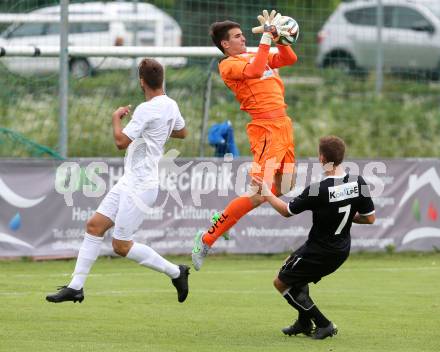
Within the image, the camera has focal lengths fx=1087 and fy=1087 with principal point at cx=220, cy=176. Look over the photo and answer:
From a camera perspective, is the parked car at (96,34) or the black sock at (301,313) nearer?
the black sock at (301,313)

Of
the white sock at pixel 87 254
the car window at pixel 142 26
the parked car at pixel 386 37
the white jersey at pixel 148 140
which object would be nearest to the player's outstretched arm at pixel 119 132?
the white jersey at pixel 148 140

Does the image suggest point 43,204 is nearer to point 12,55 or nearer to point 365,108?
point 12,55

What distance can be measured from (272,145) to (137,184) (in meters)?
1.65

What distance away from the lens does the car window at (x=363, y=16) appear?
1878 centimetres

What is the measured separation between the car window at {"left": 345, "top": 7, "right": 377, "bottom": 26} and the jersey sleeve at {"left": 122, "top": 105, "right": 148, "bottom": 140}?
10226 millimetres

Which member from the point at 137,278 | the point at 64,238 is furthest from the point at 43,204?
the point at 137,278

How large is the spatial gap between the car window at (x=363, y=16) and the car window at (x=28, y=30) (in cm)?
527

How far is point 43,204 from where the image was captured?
14.4 metres

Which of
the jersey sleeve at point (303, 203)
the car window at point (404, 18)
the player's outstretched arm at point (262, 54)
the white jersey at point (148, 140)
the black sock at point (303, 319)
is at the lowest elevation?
the black sock at point (303, 319)

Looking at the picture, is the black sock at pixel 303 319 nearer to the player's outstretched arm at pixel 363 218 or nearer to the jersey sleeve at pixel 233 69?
the player's outstretched arm at pixel 363 218

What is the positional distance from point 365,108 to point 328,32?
2.19 meters

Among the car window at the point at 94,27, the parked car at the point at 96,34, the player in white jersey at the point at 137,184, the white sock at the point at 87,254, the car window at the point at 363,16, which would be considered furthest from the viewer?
the car window at the point at 94,27

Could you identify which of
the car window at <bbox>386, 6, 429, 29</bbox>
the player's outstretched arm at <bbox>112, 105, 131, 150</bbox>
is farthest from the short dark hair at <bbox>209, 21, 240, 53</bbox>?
the car window at <bbox>386, 6, 429, 29</bbox>

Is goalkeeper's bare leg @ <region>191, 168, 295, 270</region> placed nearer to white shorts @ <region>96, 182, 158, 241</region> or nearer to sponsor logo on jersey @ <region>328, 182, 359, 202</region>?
white shorts @ <region>96, 182, 158, 241</region>
